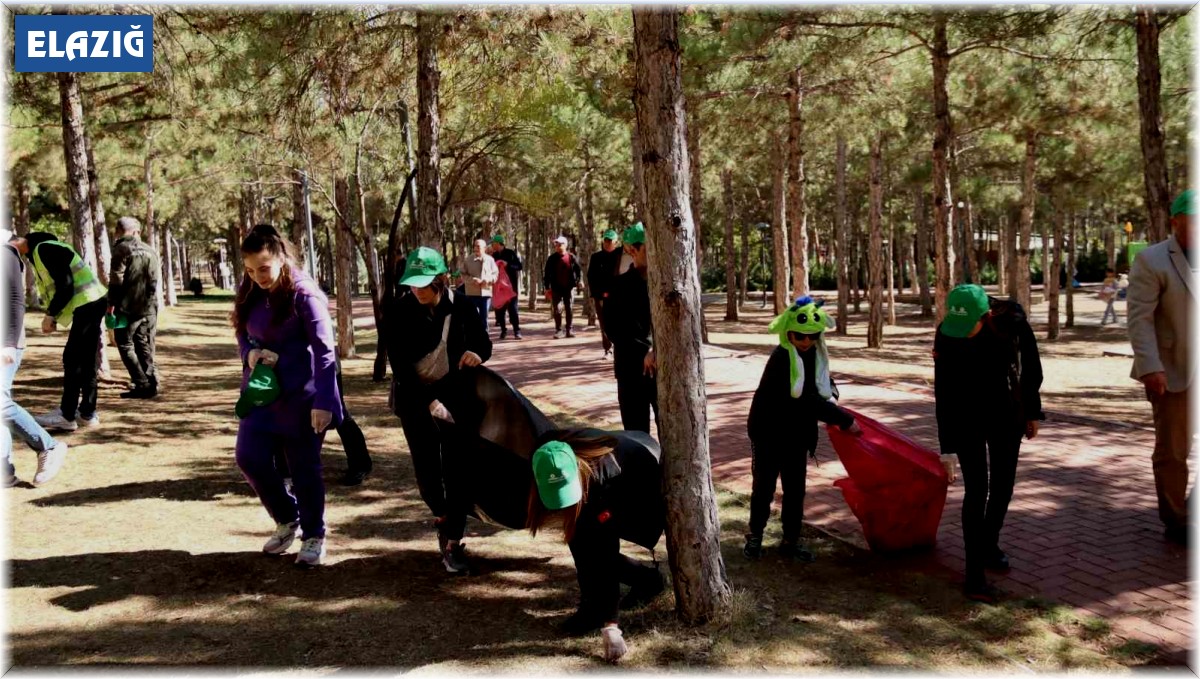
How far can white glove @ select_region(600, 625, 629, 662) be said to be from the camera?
365 centimetres

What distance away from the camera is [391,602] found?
4.34m

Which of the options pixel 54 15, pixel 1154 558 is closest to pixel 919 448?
pixel 1154 558

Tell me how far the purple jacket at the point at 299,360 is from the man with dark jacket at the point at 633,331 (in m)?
2.25

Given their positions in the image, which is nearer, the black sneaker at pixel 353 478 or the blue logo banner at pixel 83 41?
the black sneaker at pixel 353 478

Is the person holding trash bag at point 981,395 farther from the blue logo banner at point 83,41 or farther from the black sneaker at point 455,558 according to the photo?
the blue logo banner at point 83,41

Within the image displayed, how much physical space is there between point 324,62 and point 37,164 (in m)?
15.6

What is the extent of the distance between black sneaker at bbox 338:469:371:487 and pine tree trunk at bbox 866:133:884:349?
11593 millimetres

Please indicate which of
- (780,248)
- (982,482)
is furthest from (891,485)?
(780,248)

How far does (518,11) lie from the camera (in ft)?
27.5

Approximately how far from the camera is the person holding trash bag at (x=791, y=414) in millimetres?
4746

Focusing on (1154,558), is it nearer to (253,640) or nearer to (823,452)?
(823,452)

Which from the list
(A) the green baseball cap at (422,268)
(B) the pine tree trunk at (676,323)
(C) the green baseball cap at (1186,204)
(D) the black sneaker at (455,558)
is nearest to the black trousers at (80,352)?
(A) the green baseball cap at (422,268)

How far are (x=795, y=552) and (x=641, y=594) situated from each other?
107cm

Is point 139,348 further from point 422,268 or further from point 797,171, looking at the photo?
point 797,171
